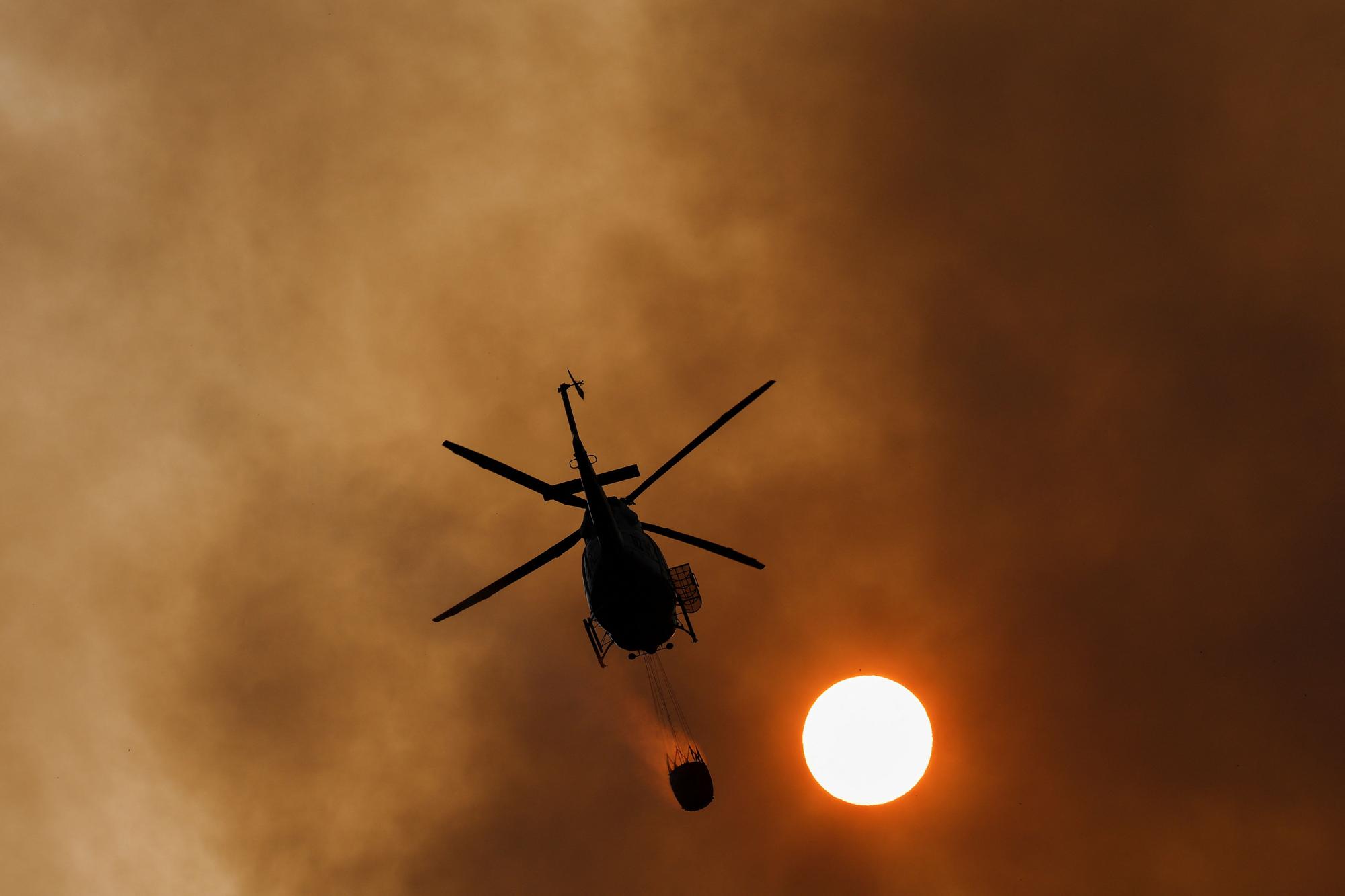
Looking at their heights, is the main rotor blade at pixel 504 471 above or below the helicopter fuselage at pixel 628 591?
above

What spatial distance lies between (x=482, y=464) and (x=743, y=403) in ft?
40.9

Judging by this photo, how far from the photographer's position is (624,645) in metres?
37.0

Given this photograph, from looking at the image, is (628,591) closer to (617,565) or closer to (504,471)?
(617,565)

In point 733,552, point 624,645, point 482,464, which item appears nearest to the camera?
point 482,464

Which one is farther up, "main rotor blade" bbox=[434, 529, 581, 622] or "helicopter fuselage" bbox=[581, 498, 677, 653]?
"main rotor blade" bbox=[434, 529, 581, 622]

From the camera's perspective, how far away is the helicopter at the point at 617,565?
35.2 meters

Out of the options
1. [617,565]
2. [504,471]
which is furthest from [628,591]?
[504,471]

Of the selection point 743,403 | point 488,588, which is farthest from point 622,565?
point 743,403

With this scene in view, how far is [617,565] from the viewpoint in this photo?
115ft

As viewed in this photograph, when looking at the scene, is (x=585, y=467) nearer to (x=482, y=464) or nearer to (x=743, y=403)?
(x=482, y=464)

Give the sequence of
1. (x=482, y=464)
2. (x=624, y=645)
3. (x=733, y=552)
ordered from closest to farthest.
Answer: (x=482, y=464), (x=624, y=645), (x=733, y=552)

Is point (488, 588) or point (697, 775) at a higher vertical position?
point (488, 588)

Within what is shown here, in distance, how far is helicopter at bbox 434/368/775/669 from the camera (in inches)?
1388

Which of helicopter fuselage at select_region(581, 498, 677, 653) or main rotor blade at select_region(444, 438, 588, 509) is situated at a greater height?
main rotor blade at select_region(444, 438, 588, 509)
